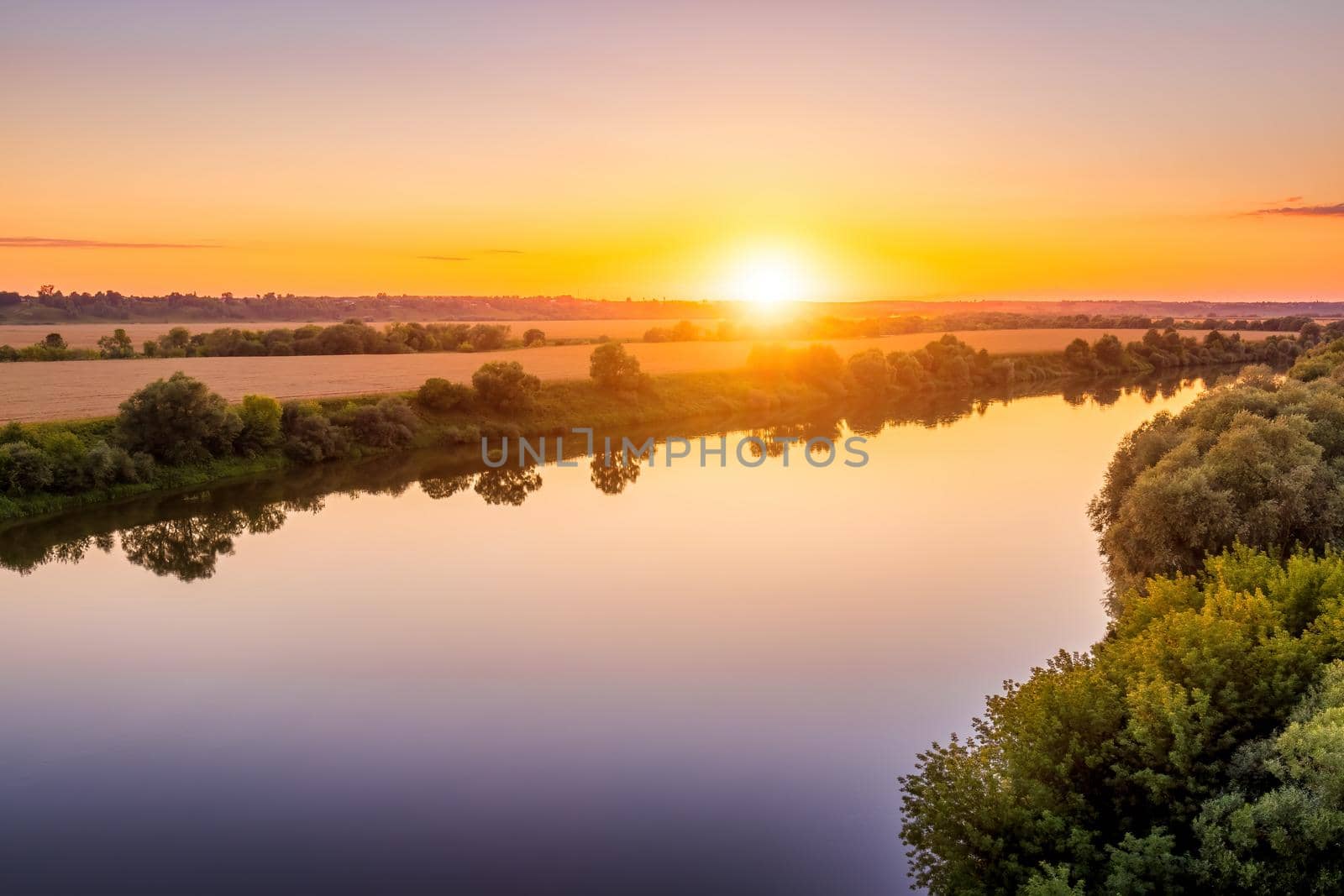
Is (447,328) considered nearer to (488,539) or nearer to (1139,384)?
(488,539)

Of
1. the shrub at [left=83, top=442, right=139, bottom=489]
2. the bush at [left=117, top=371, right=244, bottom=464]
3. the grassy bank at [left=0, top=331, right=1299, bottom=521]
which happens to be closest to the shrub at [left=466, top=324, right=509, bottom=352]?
the grassy bank at [left=0, top=331, right=1299, bottom=521]

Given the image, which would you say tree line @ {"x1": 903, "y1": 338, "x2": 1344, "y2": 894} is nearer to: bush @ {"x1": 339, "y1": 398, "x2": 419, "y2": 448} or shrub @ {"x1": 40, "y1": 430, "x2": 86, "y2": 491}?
shrub @ {"x1": 40, "y1": 430, "x2": 86, "y2": 491}

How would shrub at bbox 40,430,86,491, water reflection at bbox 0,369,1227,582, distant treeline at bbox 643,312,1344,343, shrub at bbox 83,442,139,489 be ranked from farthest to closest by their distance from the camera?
distant treeline at bbox 643,312,1344,343
shrub at bbox 83,442,139,489
shrub at bbox 40,430,86,491
water reflection at bbox 0,369,1227,582

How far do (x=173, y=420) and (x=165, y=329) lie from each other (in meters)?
61.2

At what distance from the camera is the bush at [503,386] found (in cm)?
4044

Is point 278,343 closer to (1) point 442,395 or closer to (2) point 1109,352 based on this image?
(1) point 442,395

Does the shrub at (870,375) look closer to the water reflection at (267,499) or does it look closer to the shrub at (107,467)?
the water reflection at (267,499)

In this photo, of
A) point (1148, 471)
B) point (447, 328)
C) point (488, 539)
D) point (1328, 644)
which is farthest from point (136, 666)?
point (447, 328)

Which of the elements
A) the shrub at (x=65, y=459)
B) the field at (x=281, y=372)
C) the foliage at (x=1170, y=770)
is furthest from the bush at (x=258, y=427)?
the foliage at (x=1170, y=770)

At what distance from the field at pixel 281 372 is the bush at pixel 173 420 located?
3704 millimetres

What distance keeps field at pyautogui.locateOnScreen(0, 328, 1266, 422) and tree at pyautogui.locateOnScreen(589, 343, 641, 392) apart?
2.24 metres

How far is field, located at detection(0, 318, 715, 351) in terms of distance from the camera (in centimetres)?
6169

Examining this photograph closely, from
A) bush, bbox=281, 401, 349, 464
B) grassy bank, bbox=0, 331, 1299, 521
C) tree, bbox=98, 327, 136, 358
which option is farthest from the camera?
tree, bbox=98, 327, 136, 358

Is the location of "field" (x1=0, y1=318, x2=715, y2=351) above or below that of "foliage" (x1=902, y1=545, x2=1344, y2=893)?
above
